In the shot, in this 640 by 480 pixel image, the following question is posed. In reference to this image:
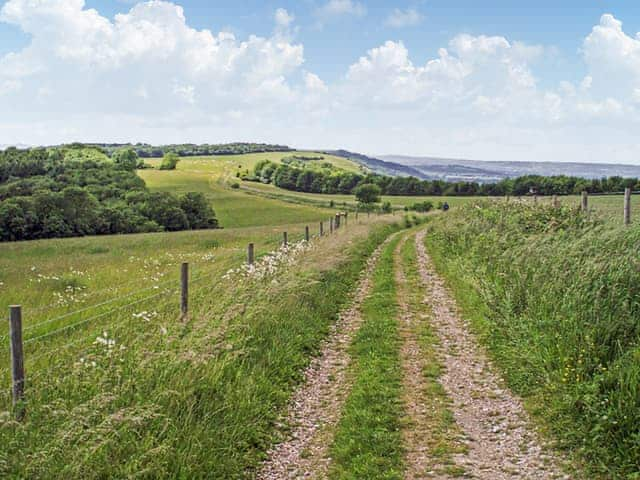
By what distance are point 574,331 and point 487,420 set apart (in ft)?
6.30

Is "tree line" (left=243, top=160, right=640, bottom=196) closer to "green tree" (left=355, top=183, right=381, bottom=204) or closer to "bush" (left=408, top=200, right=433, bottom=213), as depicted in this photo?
"green tree" (left=355, top=183, right=381, bottom=204)

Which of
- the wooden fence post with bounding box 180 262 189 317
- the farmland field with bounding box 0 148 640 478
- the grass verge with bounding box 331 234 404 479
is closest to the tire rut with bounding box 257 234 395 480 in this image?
the farmland field with bounding box 0 148 640 478

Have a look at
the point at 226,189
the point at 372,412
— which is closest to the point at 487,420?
the point at 372,412

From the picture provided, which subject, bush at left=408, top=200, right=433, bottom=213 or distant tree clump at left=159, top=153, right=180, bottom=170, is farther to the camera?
distant tree clump at left=159, top=153, right=180, bottom=170

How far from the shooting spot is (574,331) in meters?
7.73

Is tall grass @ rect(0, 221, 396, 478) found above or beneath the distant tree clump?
beneath

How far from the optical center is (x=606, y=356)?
720 centimetres

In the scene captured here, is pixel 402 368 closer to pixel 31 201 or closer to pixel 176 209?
pixel 31 201

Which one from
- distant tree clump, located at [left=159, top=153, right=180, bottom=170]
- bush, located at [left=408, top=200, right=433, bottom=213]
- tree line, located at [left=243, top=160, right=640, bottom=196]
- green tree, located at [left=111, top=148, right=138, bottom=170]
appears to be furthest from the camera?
distant tree clump, located at [left=159, top=153, right=180, bottom=170]

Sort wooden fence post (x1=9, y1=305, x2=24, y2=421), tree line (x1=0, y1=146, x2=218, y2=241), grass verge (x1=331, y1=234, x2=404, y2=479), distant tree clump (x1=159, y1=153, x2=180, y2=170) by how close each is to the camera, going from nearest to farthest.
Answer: wooden fence post (x1=9, y1=305, x2=24, y2=421), grass verge (x1=331, y1=234, x2=404, y2=479), tree line (x1=0, y1=146, x2=218, y2=241), distant tree clump (x1=159, y1=153, x2=180, y2=170)

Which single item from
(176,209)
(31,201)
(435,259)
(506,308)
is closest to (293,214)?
(176,209)

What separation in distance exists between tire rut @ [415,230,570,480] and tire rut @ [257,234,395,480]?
147cm

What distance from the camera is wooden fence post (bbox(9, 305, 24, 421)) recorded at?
5.57 metres

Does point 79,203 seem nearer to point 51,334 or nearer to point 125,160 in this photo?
point 125,160
